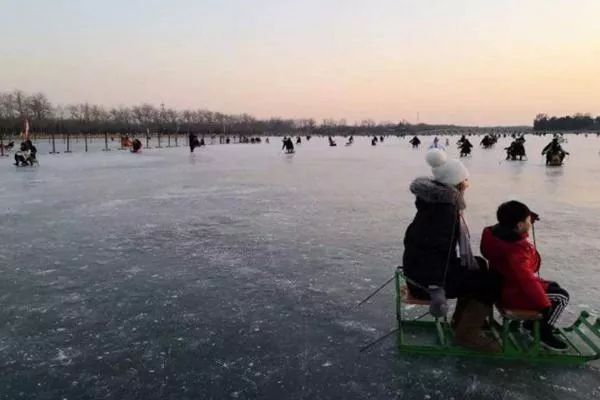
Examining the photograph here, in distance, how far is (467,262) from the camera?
141 inches

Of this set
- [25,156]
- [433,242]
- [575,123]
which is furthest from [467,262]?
[575,123]

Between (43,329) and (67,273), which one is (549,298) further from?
(67,273)

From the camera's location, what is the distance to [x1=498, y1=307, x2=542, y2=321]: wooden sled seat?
3.35m

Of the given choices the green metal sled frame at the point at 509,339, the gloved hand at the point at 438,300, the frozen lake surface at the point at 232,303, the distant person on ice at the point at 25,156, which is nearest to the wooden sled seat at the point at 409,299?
the green metal sled frame at the point at 509,339

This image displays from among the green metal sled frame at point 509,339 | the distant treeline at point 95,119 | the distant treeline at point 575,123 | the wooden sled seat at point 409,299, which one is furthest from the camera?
A: the distant treeline at point 575,123

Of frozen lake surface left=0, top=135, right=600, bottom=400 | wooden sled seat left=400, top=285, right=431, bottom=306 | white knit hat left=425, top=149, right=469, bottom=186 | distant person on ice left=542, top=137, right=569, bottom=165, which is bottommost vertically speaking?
frozen lake surface left=0, top=135, right=600, bottom=400

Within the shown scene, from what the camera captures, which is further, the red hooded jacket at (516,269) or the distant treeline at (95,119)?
the distant treeline at (95,119)

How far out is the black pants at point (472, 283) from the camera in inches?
138

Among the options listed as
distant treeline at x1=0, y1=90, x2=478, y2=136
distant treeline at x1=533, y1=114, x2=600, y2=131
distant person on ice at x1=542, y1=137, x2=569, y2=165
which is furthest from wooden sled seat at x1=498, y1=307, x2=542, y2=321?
distant treeline at x1=533, y1=114, x2=600, y2=131

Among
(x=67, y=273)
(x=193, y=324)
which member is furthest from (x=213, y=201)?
(x=193, y=324)

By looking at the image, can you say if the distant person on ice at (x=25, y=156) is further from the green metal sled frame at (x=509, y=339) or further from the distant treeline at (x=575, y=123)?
the distant treeline at (x=575, y=123)

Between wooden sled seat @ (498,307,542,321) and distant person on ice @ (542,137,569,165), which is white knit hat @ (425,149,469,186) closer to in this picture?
wooden sled seat @ (498,307,542,321)

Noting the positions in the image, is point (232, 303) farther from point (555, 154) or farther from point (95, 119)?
point (95, 119)

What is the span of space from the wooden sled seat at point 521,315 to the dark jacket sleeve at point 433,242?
0.48 meters
